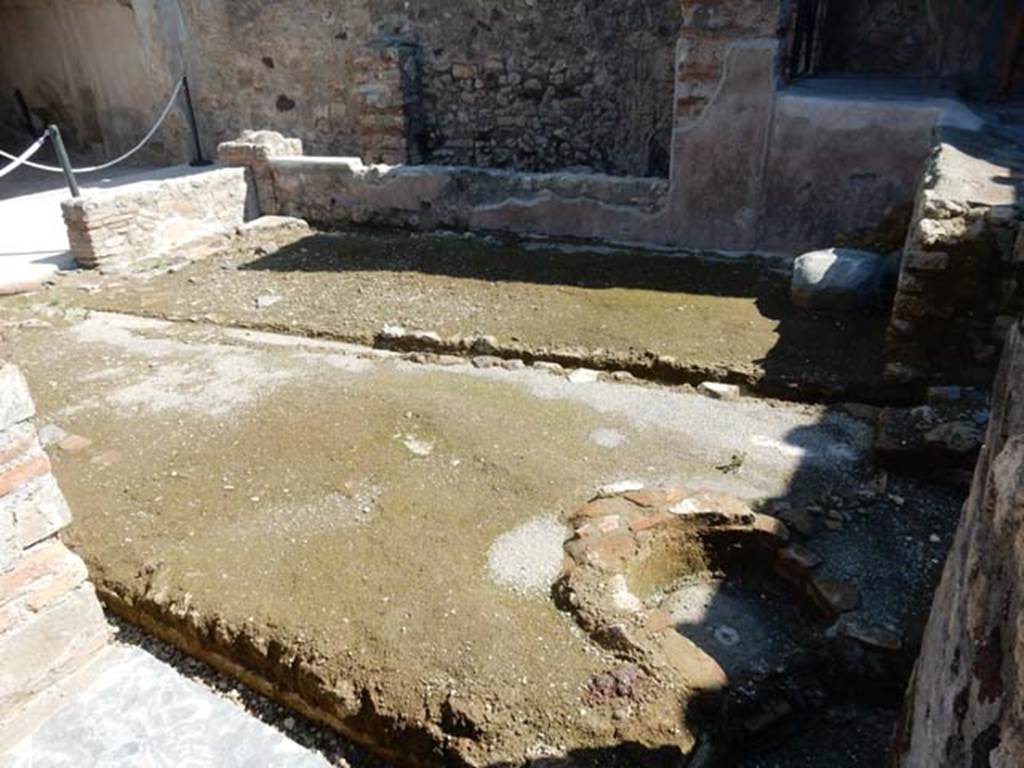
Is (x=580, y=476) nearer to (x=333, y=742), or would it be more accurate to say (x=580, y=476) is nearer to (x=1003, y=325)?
(x=333, y=742)

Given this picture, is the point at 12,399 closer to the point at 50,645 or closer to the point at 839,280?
the point at 50,645

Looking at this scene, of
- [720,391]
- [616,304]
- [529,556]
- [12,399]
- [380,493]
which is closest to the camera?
[12,399]

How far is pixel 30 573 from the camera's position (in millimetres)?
2125

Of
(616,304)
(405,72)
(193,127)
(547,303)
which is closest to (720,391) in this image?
(616,304)

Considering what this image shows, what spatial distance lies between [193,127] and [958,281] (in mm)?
8802

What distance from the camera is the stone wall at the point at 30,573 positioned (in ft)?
6.68

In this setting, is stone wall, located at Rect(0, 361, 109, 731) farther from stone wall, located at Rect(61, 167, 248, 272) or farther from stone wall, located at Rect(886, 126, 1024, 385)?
stone wall, located at Rect(61, 167, 248, 272)

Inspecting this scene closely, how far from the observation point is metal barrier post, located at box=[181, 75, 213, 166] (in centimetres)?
931

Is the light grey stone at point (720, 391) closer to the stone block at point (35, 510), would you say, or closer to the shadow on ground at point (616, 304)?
the shadow on ground at point (616, 304)

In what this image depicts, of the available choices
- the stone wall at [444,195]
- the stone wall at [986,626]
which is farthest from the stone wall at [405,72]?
the stone wall at [986,626]

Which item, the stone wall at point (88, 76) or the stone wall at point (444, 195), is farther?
the stone wall at point (88, 76)

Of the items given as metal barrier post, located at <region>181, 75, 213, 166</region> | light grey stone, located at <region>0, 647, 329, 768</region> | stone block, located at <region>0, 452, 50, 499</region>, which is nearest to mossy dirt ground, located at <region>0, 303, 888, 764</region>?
light grey stone, located at <region>0, 647, 329, 768</region>

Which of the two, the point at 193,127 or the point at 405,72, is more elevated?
the point at 405,72

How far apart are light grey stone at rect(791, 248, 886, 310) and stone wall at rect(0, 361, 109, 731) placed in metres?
3.92
